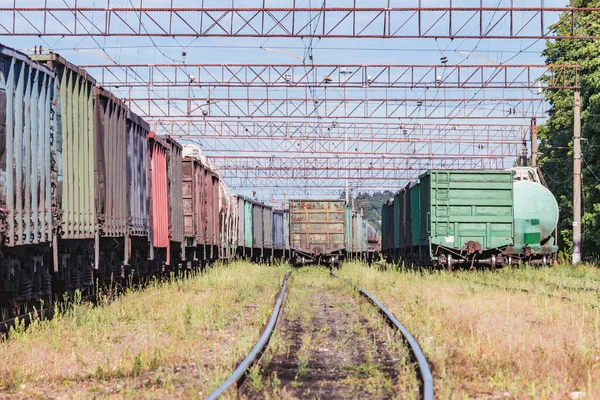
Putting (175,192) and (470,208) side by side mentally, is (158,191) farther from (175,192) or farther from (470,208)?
(470,208)

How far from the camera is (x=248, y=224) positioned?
4103cm

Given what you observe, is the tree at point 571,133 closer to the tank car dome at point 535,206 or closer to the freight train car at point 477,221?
the tank car dome at point 535,206

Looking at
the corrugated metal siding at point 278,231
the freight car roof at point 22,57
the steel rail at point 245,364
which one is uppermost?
the freight car roof at point 22,57

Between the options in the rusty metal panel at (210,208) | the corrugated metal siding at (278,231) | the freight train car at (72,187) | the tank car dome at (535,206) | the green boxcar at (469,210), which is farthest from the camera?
the corrugated metal siding at (278,231)

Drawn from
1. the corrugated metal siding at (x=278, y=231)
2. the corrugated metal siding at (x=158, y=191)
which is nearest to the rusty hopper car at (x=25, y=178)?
the corrugated metal siding at (x=158, y=191)

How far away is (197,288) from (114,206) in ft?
14.8

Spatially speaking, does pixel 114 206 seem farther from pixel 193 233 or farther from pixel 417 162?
pixel 417 162

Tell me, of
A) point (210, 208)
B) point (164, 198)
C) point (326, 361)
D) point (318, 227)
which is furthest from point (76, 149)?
point (318, 227)

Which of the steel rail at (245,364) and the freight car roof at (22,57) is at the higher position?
the freight car roof at (22,57)

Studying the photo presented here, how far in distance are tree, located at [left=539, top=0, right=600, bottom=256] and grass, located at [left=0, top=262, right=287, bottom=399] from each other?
73.6ft

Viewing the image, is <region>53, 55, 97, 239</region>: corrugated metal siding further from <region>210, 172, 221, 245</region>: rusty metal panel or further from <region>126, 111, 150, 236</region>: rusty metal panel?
<region>210, 172, 221, 245</region>: rusty metal panel

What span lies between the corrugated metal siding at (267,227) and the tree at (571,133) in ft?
51.4

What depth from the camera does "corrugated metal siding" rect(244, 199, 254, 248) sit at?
132 feet

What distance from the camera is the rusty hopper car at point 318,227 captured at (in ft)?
112
